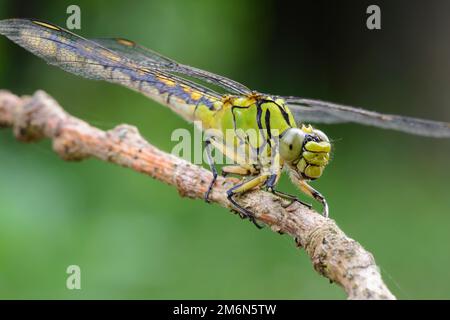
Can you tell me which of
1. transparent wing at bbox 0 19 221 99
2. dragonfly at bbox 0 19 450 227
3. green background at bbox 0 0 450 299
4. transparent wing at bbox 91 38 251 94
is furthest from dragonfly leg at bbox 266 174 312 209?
green background at bbox 0 0 450 299

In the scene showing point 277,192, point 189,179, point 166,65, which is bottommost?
point 277,192

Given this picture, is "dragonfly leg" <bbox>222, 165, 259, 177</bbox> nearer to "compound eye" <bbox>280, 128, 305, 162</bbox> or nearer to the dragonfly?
the dragonfly

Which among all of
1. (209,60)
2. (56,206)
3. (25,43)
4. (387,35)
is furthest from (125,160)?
(387,35)

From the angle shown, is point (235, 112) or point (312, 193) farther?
point (235, 112)

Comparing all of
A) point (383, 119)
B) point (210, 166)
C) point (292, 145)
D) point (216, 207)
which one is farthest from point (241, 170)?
point (216, 207)

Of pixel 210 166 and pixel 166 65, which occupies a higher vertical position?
pixel 166 65

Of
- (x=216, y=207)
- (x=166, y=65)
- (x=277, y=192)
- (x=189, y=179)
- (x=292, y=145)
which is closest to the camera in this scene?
(x=277, y=192)

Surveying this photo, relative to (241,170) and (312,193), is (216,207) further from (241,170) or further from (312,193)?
(312,193)

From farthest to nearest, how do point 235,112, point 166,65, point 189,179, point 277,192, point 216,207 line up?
1. point 216,207
2. point 166,65
3. point 235,112
4. point 189,179
5. point 277,192
